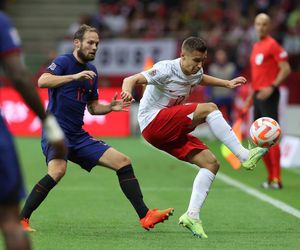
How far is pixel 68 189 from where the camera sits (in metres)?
12.5

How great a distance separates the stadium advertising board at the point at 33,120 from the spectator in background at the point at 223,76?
2198 millimetres

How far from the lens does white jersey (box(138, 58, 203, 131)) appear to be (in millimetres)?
8531

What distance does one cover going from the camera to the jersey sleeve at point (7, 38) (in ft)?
17.7

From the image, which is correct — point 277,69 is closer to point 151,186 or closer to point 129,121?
point 151,186

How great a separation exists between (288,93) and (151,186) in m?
10.9

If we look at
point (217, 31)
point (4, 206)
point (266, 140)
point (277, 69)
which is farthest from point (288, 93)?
point (4, 206)

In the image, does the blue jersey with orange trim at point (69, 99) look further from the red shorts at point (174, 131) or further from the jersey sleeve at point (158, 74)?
the red shorts at point (174, 131)

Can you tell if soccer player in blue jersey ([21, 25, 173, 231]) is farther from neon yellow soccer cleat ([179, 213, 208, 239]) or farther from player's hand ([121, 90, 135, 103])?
player's hand ([121, 90, 135, 103])

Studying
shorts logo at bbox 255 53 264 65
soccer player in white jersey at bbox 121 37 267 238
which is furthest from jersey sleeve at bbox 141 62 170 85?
shorts logo at bbox 255 53 264 65

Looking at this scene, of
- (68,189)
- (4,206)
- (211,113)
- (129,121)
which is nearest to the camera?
(4,206)

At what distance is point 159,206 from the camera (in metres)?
10.7

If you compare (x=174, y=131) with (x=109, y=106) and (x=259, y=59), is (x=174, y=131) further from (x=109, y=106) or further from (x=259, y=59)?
(x=259, y=59)

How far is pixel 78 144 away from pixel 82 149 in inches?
2.6

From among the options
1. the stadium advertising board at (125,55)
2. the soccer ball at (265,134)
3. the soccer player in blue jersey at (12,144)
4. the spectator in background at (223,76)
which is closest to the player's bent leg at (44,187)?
the soccer ball at (265,134)
